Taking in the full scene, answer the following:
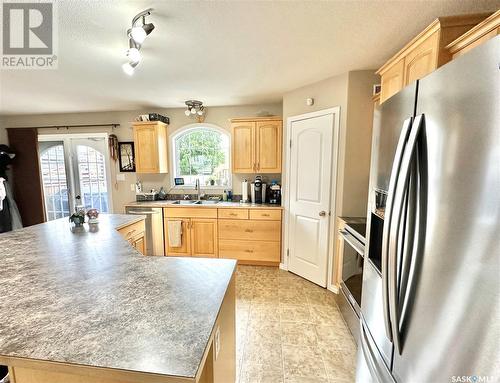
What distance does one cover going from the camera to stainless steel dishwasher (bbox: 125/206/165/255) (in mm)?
3379

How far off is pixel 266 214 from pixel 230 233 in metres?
0.62

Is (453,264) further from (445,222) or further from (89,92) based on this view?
(89,92)

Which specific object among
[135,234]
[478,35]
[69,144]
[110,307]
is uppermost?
[478,35]

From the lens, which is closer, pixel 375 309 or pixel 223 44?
pixel 375 309

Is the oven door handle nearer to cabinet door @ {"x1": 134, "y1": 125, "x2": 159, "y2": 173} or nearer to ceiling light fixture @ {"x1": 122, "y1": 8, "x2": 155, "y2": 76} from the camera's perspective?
ceiling light fixture @ {"x1": 122, "y1": 8, "x2": 155, "y2": 76}

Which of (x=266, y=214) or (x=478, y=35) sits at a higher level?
(x=478, y=35)

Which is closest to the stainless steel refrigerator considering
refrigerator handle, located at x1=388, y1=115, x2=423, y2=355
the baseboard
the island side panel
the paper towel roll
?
refrigerator handle, located at x1=388, y1=115, x2=423, y2=355

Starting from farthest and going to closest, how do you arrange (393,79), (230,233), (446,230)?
(230,233) < (393,79) < (446,230)

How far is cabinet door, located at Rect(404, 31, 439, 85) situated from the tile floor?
210cm

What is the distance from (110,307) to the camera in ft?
2.86

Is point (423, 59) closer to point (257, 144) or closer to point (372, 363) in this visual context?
point (372, 363)

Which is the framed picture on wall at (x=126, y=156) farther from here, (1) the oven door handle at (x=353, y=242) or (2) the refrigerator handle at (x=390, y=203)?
(2) the refrigerator handle at (x=390, y=203)

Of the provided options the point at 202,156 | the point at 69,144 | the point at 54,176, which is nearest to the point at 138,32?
the point at 202,156

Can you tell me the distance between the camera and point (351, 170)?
2508 mm
